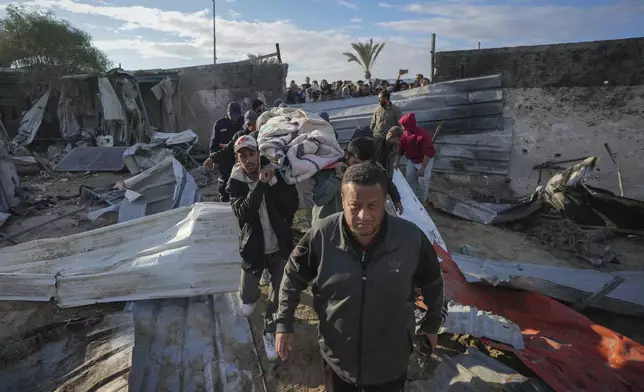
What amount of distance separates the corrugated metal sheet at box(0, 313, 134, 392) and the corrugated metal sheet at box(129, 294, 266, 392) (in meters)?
0.16

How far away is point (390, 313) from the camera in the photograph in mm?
1619

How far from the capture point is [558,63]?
7168 mm

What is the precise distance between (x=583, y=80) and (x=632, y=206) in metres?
2.66

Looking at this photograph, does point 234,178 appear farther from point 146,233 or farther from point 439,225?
point 439,225

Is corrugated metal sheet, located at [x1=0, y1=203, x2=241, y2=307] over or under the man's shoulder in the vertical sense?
under

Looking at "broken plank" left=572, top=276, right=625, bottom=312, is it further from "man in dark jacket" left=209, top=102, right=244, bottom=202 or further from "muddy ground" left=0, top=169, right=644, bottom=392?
"man in dark jacket" left=209, top=102, right=244, bottom=202

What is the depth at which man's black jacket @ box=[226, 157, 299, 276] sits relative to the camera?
259cm

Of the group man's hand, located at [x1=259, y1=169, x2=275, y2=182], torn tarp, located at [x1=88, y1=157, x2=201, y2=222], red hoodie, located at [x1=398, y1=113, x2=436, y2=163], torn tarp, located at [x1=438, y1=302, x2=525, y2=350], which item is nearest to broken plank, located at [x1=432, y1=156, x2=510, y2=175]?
red hoodie, located at [x1=398, y1=113, x2=436, y2=163]

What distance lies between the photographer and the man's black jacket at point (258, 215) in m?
2.59

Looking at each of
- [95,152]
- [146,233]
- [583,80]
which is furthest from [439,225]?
[95,152]

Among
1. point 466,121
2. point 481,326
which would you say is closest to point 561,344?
point 481,326

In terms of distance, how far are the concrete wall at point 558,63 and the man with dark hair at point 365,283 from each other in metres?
7.26

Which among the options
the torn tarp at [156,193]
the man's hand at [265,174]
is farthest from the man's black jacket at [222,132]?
the man's hand at [265,174]

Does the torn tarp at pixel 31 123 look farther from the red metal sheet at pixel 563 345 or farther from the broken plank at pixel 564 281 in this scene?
the red metal sheet at pixel 563 345
